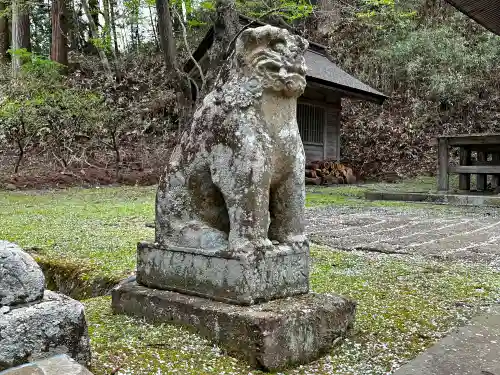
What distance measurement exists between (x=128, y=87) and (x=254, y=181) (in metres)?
19.0

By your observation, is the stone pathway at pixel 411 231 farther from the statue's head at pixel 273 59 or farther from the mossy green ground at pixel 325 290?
the statue's head at pixel 273 59

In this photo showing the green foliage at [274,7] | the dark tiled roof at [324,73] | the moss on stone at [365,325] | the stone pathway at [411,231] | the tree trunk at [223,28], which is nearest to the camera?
the moss on stone at [365,325]

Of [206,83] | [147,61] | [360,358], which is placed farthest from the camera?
[147,61]

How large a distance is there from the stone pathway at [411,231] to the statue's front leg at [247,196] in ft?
9.09

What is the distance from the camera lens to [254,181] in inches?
93.0


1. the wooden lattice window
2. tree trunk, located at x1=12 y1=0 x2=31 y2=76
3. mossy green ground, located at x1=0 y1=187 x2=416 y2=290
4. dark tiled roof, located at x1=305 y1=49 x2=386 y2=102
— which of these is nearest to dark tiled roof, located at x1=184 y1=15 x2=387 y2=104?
dark tiled roof, located at x1=305 y1=49 x2=386 y2=102

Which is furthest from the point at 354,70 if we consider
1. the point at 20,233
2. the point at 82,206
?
the point at 20,233

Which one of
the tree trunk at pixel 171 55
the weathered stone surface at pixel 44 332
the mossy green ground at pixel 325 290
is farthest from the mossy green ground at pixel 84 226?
the tree trunk at pixel 171 55

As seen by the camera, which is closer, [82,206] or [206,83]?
[82,206]

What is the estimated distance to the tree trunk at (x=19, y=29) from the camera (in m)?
18.5

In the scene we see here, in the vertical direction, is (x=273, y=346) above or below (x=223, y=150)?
below

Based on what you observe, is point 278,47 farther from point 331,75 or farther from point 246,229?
point 331,75

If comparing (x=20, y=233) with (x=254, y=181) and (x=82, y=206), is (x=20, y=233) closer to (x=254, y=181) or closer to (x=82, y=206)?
(x=82, y=206)

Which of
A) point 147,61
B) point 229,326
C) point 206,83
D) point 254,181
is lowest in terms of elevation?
point 229,326
